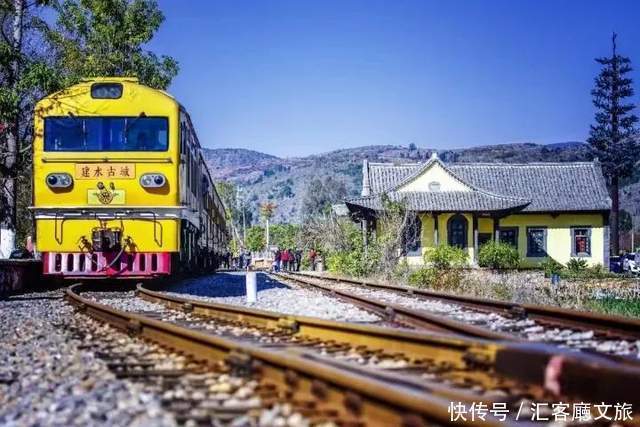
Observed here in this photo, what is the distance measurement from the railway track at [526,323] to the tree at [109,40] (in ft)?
57.0

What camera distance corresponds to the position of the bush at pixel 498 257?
32.0 metres

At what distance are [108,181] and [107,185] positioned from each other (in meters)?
0.07

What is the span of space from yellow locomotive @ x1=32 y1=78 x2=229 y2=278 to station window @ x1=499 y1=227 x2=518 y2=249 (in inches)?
1093

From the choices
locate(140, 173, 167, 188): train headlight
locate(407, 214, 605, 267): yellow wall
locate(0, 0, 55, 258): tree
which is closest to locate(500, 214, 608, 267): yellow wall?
locate(407, 214, 605, 267): yellow wall

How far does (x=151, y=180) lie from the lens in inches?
493

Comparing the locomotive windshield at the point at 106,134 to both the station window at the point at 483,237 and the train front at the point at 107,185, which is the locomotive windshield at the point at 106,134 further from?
the station window at the point at 483,237

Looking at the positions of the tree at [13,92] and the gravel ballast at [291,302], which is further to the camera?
the tree at [13,92]

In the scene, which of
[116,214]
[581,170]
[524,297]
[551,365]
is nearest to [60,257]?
[116,214]

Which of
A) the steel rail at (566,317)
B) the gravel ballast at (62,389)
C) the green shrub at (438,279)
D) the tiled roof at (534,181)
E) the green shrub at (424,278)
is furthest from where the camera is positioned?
the tiled roof at (534,181)

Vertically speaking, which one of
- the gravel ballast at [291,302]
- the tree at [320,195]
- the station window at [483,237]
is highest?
the tree at [320,195]

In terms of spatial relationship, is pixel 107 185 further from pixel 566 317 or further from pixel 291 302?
pixel 566 317

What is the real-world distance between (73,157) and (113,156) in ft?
2.20

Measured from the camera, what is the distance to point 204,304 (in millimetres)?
8930

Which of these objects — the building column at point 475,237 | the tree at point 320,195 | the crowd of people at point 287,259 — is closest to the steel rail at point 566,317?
the building column at point 475,237
